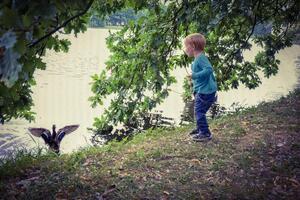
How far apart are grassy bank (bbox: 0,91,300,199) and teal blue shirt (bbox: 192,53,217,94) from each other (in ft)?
3.08

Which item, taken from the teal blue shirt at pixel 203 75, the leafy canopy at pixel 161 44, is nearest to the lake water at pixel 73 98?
the leafy canopy at pixel 161 44

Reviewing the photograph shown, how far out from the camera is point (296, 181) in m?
5.07

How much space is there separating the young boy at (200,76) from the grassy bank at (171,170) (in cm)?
63

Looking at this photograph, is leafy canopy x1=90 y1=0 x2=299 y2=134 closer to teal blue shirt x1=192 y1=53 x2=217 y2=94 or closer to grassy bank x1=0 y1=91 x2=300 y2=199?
teal blue shirt x1=192 y1=53 x2=217 y2=94

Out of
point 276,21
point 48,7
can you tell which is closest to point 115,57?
point 276,21

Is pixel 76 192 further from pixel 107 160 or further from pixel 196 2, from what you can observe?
pixel 196 2

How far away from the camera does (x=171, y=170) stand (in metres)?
5.41

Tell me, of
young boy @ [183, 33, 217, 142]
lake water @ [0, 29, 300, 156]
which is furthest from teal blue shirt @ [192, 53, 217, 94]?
lake water @ [0, 29, 300, 156]

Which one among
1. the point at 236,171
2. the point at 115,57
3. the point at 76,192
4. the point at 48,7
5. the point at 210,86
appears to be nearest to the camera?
the point at 48,7

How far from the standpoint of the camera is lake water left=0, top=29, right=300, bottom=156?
14430 millimetres

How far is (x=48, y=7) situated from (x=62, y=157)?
430 cm

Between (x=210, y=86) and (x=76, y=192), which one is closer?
(x=76, y=192)

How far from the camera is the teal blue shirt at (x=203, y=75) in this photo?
253 inches

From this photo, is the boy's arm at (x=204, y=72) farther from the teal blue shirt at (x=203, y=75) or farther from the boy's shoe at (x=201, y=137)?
the boy's shoe at (x=201, y=137)
